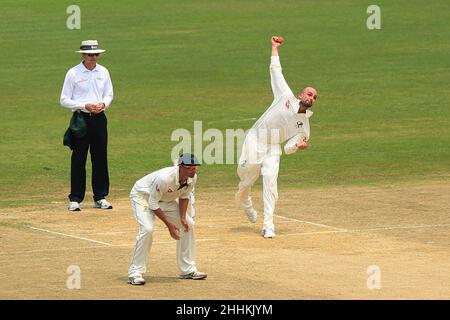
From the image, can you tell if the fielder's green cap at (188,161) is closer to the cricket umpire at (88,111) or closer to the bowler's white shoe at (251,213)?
the bowler's white shoe at (251,213)

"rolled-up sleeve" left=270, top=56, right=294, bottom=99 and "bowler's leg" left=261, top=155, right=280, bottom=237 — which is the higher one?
"rolled-up sleeve" left=270, top=56, right=294, bottom=99

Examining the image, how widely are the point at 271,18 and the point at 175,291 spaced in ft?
93.4

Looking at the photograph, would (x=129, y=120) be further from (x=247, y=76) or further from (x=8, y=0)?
(x=8, y=0)

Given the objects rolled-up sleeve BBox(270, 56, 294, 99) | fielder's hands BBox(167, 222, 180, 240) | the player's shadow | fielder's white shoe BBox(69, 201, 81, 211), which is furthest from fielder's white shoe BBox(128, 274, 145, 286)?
fielder's white shoe BBox(69, 201, 81, 211)

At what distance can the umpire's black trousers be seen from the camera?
21156 millimetres

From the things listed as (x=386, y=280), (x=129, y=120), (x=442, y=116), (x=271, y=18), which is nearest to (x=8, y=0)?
(x=271, y=18)

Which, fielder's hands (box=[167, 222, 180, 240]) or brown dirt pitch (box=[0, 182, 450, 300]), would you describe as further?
fielder's hands (box=[167, 222, 180, 240])

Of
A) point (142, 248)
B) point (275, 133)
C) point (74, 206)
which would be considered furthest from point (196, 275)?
point (74, 206)

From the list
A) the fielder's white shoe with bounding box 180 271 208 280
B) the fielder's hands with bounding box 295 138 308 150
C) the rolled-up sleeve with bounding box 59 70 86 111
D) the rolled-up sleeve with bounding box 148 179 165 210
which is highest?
the rolled-up sleeve with bounding box 59 70 86 111

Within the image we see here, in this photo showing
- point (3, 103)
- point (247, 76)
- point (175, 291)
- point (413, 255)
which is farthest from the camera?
point (247, 76)

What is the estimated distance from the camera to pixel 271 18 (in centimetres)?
4334

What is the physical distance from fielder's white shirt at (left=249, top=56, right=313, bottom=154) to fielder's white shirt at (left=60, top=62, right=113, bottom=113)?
2.90m

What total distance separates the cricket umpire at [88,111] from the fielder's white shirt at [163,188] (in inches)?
198

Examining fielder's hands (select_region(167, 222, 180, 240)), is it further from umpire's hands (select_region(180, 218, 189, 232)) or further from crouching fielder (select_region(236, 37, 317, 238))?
crouching fielder (select_region(236, 37, 317, 238))
